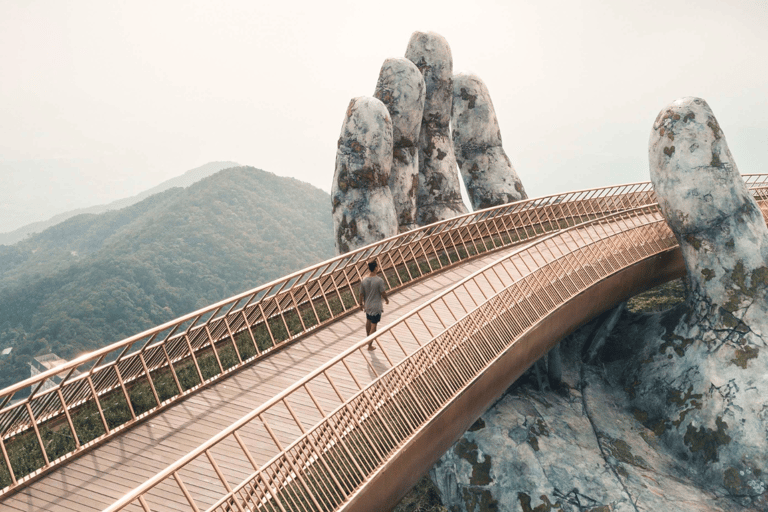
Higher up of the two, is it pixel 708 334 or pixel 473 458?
pixel 708 334

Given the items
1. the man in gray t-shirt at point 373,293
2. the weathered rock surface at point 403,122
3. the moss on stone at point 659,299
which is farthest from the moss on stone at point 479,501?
the moss on stone at point 659,299

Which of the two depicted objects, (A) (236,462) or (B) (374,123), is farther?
(B) (374,123)

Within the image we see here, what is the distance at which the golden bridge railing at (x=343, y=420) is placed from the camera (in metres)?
6.61

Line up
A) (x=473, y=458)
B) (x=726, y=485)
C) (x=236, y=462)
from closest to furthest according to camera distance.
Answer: (x=236, y=462) < (x=726, y=485) < (x=473, y=458)

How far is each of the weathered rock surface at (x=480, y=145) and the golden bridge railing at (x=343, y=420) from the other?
14.4 metres

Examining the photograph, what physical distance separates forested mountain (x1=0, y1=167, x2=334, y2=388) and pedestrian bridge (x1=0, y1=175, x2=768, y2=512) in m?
50.9

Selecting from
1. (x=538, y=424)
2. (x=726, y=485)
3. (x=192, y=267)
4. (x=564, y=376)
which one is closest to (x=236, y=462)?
(x=538, y=424)

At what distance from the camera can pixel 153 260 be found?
236 ft

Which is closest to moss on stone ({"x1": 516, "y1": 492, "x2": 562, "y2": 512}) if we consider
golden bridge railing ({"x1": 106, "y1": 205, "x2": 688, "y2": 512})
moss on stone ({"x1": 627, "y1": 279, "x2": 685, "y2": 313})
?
golden bridge railing ({"x1": 106, "y1": 205, "x2": 688, "y2": 512})

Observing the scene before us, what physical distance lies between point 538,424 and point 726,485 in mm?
5200

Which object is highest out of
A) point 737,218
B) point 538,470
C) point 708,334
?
point 737,218

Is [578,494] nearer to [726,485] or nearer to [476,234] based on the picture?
[726,485]


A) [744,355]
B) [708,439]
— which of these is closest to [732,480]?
[708,439]

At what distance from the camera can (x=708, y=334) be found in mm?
16922
